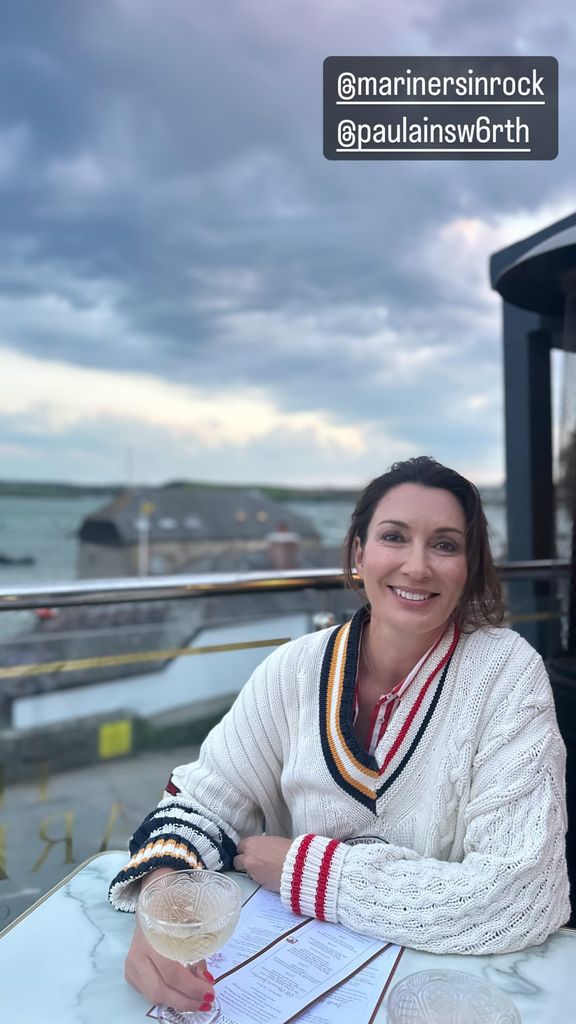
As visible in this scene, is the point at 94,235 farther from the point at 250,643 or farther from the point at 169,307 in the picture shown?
the point at 250,643

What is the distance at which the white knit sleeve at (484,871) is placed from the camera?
1006 mm

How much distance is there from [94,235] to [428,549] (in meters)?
60.7

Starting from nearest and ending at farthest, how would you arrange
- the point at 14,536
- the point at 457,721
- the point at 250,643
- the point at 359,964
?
the point at 359,964, the point at 457,721, the point at 250,643, the point at 14,536

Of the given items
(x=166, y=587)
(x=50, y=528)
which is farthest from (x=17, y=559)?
(x=166, y=587)

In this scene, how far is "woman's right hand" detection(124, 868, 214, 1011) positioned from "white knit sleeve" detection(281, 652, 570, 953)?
23 centimetres

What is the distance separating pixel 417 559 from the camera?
127cm

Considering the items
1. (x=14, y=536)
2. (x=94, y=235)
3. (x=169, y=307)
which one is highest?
(x=94, y=235)

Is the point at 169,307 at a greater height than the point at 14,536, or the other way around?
the point at 169,307

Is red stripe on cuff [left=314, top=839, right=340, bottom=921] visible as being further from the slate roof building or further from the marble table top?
the slate roof building

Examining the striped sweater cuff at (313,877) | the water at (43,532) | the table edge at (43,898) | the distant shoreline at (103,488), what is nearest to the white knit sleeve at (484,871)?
the striped sweater cuff at (313,877)

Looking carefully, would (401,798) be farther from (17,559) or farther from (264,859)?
(17,559)

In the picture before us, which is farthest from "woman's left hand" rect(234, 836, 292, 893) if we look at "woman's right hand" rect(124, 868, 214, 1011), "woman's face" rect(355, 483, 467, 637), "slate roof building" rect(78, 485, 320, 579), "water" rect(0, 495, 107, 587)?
"water" rect(0, 495, 107, 587)

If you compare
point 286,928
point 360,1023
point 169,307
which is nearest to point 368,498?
point 286,928

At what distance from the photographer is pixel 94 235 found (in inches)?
2217
